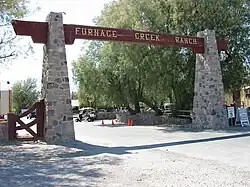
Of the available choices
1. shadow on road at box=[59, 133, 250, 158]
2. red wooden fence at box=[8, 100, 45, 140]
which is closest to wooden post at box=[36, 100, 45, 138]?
red wooden fence at box=[8, 100, 45, 140]

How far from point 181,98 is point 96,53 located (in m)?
10.7

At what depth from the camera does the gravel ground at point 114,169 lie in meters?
8.09

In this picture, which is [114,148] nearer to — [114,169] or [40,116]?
[40,116]

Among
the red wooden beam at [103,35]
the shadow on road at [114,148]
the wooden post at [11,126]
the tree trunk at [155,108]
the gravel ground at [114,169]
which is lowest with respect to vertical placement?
the gravel ground at [114,169]

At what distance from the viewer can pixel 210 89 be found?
22562 mm

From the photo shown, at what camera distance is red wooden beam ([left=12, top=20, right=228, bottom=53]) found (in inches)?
640

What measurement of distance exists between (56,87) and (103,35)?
374 centimetres

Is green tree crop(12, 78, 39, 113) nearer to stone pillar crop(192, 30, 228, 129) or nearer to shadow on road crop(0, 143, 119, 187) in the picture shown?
stone pillar crop(192, 30, 228, 129)

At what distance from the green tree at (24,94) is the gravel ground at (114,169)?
205ft

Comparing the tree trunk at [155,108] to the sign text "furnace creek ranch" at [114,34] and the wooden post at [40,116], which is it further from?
the wooden post at [40,116]

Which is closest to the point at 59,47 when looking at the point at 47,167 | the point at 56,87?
the point at 56,87

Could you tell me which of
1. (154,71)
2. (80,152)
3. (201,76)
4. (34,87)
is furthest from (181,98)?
(34,87)

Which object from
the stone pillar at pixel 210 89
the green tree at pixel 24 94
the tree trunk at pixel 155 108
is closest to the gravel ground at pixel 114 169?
the stone pillar at pixel 210 89

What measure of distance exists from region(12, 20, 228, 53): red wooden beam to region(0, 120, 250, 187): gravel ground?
538 cm
